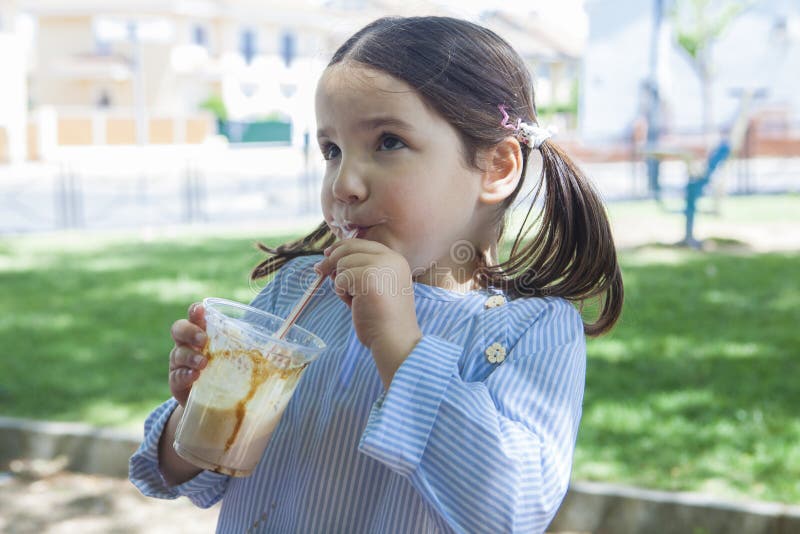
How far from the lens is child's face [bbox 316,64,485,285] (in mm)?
1478

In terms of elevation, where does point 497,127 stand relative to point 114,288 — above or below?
above

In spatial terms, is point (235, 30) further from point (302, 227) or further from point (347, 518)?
point (347, 518)

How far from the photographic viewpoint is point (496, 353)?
149cm

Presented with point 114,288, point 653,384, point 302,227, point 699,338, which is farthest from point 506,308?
point 302,227

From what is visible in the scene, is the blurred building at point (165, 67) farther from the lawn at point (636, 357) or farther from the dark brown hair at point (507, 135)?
the dark brown hair at point (507, 135)

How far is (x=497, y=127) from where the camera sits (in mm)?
1615

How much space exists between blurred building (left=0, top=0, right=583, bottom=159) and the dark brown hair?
30.3 m

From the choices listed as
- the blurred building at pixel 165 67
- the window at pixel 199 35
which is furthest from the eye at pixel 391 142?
the window at pixel 199 35

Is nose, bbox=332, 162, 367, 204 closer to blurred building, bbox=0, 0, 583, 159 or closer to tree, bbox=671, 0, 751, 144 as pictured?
tree, bbox=671, 0, 751, 144

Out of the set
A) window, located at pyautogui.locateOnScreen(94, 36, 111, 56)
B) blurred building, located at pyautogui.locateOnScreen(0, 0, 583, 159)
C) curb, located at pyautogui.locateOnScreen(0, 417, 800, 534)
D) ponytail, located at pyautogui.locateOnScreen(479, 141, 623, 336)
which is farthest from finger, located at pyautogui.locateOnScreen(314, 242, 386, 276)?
window, located at pyautogui.locateOnScreen(94, 36, 111, 56)

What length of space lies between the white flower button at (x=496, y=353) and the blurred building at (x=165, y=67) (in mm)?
30546

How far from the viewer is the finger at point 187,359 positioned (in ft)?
4.84

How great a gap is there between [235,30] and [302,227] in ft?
118

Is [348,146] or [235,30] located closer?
[348,146]
